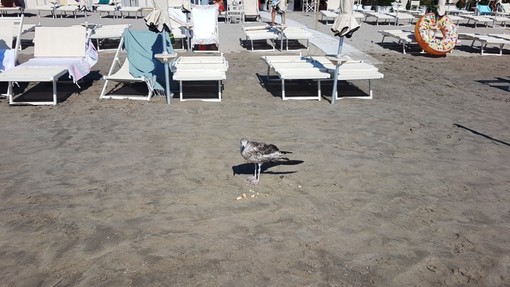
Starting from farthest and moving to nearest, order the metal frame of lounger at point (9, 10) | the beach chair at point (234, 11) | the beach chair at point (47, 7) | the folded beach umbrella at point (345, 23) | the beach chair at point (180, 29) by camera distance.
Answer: the beach chair at point (234, 11) < the beach chair at point (47, 7) < the metal frame of lounger at point (9, 10) < the beach chair at point (180, 29) < the folded beach umbrella at point (345, 23)

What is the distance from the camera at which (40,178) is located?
4770 mm

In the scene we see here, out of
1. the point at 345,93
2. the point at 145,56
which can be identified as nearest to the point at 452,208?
the point at 345,93

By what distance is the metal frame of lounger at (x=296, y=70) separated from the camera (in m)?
7.94

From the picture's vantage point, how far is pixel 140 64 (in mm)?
8461

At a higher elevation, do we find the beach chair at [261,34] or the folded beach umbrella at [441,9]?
the folded beach umbrella at [441,9]

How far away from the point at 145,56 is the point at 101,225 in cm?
542

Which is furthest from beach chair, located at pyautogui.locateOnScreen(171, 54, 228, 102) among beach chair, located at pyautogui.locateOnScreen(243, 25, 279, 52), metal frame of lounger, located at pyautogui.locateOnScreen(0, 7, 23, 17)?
metal frame of lounger, located at pyautogui.locateOnScreen(0, 7, 23, 17)

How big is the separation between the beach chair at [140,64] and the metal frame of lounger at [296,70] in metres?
2.31

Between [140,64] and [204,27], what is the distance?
4633 millimetres

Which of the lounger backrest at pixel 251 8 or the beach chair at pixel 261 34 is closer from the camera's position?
the beach chair at pixel 261 34

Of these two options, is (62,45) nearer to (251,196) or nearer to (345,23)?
(345,23)

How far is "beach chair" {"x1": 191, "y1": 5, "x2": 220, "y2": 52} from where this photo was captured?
12.2 m

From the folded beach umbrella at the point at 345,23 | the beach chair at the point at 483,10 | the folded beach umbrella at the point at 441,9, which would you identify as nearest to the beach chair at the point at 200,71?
the folded beach umbrella at the point at 345,23

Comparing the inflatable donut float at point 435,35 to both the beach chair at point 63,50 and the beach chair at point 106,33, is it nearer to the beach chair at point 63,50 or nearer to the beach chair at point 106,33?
the beach chair at point 106,33
